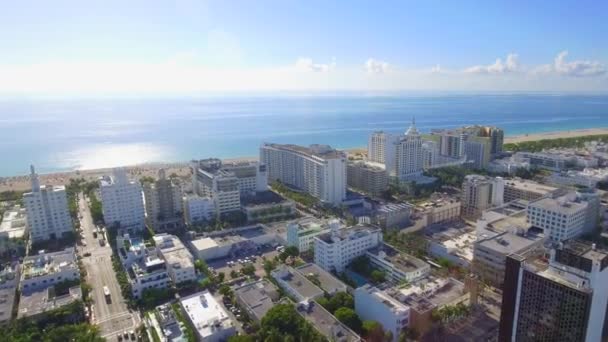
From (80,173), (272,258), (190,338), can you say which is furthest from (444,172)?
(80,173)

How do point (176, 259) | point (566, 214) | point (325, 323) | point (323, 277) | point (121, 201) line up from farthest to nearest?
point (121, 201) < point (566, 214) < point (176, 259) < point (323, 277) < point (325, 323)

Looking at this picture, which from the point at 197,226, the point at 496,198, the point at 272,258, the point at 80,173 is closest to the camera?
the point at 272,258

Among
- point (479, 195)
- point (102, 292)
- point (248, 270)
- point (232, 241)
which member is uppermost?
point (479, 195)

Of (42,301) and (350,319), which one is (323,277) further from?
(42,301)

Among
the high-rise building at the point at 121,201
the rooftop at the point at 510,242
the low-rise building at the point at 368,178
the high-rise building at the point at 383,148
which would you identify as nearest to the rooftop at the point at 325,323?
the rooftop at the point at 510,242

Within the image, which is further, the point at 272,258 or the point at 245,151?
the point at 245,151

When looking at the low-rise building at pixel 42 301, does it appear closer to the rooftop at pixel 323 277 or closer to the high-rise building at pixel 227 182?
the rooftop at pixel 323 277

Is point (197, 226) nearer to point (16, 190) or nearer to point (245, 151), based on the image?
point (16, 190)

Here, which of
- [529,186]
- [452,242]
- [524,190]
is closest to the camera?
[452,242]

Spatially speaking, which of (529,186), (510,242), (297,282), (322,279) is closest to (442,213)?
(510,242)
